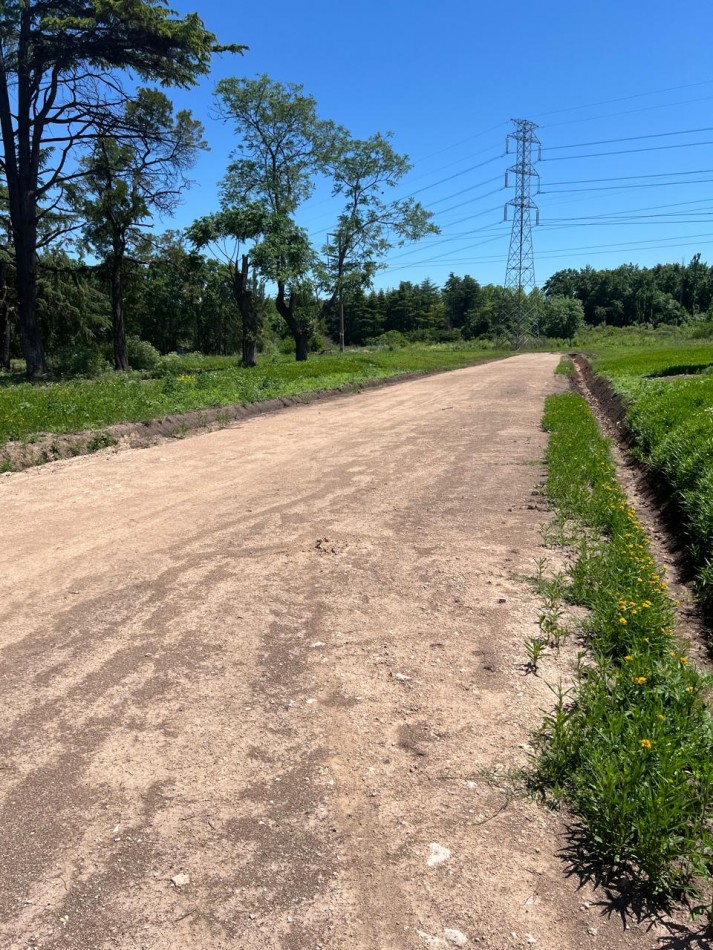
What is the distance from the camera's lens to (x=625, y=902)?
2160 mm

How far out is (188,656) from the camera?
371 cm

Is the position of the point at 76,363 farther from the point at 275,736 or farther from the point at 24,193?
the point at 275,736

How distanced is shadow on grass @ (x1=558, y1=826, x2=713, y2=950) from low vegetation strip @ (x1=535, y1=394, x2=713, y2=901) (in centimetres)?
1

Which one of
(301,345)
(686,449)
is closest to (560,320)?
(301,345)

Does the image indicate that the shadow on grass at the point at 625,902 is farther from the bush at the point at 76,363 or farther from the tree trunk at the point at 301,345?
the tree trunk at the point at 301,345

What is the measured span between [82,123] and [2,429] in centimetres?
2092

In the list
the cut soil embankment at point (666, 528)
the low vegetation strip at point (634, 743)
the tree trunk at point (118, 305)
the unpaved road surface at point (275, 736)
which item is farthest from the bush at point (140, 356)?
the low vegetation strip at point (634, 743)

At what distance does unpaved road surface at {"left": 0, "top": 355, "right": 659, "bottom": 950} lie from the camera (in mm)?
2104

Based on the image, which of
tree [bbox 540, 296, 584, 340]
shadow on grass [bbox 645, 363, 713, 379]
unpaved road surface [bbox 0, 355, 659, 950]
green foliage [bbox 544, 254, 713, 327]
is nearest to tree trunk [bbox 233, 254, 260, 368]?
shadow on grass [bbox 645, 363, 713, 379]

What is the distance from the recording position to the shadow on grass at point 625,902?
6.68 ft

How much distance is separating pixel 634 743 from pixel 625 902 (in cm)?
69

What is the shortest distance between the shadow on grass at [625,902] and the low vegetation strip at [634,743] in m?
0.01

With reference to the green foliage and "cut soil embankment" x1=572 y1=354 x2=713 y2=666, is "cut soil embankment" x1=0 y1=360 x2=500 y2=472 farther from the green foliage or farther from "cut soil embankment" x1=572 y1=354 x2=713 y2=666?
the green foliage

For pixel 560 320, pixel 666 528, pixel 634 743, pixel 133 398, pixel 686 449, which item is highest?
pixel 560 320
